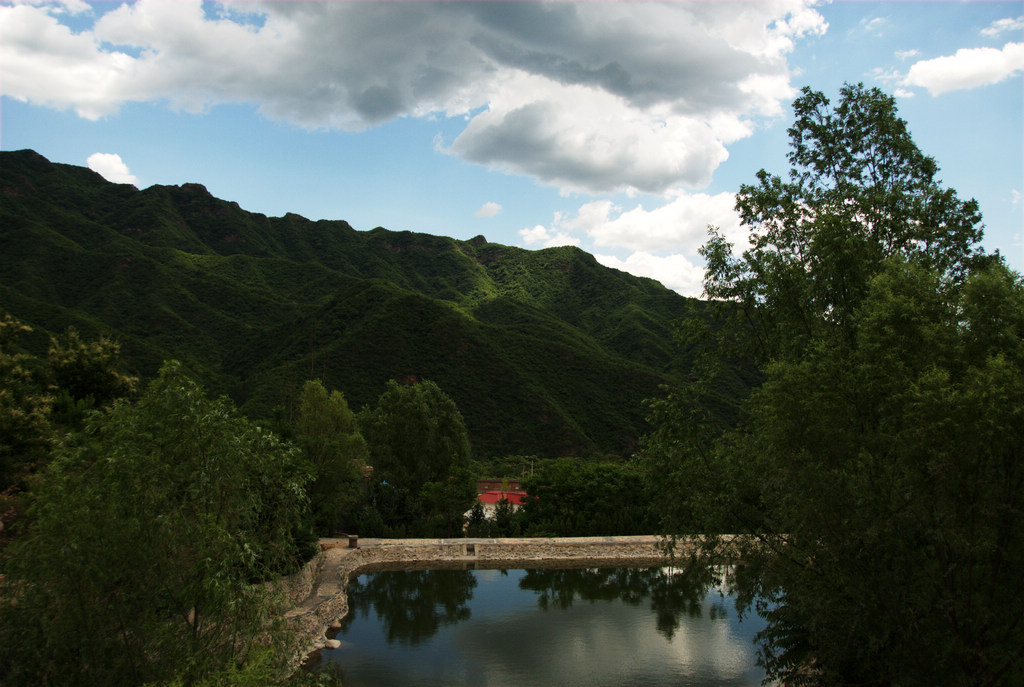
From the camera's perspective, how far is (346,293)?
64.8 metres

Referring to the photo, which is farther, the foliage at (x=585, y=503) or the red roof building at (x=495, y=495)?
the red roof building at (x=495, y=495)

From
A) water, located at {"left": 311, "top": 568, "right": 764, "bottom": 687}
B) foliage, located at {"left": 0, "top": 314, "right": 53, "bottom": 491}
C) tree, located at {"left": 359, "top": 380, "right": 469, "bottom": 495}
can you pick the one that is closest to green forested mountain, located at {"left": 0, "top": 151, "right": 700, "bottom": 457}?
tree, located at {"left": 359, "top": 380, "right": 469, "bottom": 495}

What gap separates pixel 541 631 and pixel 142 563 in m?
10.6

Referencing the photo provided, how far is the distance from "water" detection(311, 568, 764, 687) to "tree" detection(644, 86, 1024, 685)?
77.6 inches

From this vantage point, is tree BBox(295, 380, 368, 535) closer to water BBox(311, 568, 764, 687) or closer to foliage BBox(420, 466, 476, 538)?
water BBox(311, 568, 764, 687)

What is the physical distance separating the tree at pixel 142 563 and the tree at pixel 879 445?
6613 millimetres

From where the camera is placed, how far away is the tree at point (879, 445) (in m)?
6.93

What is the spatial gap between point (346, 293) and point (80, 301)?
78.3ft

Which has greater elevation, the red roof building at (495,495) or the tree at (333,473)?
the tree at (333,473)

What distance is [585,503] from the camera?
2558 centimetres

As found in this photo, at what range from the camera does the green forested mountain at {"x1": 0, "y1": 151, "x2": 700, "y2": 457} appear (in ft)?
162

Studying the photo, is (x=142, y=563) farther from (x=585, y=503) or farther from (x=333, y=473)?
(x=585, y=503)

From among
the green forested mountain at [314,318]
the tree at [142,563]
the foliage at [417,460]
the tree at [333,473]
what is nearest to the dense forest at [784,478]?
the tree at [142,563]

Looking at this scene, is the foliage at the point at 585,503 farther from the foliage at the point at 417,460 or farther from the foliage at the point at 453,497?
the foliage at the point at 417,460
